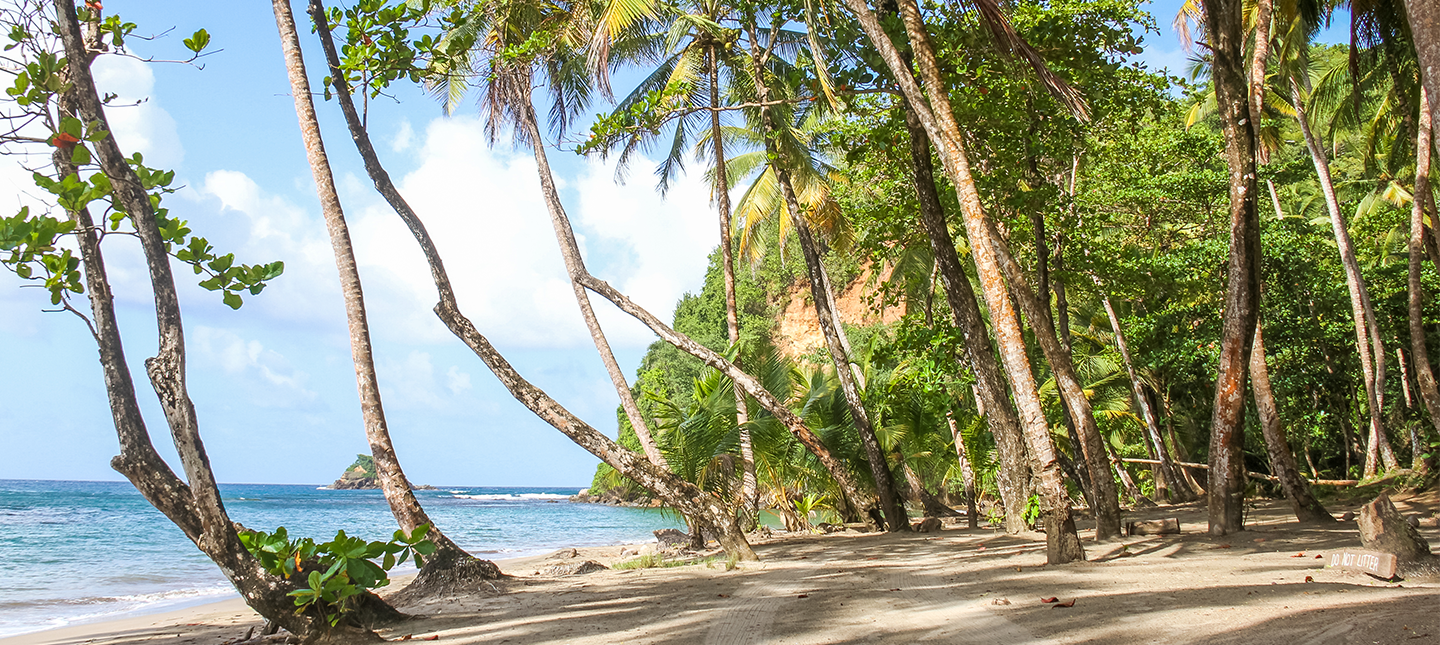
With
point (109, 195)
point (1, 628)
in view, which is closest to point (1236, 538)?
point (109, 195)

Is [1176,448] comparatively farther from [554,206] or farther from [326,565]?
[326,565]

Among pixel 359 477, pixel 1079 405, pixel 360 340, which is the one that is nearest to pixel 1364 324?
pixel 1079 405

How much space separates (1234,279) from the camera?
710 cm

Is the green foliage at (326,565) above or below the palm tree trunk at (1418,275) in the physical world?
below

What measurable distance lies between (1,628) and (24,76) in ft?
19.8

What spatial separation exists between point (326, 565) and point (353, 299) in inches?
133

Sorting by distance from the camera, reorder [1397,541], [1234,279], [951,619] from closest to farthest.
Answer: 1. [951,619]
2. [1397,541]
3. [1234,279]

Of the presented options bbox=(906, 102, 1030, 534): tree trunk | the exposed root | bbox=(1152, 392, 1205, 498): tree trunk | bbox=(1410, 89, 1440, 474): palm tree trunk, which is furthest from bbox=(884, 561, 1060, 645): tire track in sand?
bbox=(1152, 392, 1205, 498): tree trunk

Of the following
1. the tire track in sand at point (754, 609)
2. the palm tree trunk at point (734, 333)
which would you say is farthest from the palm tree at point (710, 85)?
the tire track in sand at point (754, 609)

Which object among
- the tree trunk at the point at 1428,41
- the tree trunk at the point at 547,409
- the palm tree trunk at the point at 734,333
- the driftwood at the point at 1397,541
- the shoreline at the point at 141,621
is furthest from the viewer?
the palm tree trunk at the point at 734,333

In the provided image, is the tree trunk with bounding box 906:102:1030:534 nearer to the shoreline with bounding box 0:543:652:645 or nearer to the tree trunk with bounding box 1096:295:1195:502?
the shoreline with bounding box 0:543:652:645

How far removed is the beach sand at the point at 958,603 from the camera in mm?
3637

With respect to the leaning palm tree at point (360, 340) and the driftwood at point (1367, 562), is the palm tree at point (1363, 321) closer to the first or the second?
Result: the driftwood at point (1367, 562)

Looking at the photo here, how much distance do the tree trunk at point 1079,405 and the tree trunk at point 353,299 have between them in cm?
575
